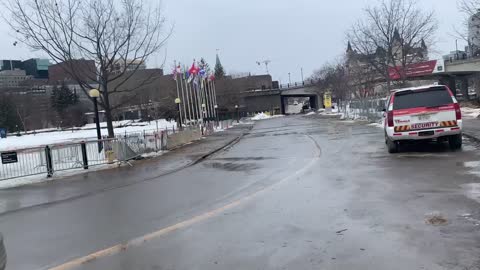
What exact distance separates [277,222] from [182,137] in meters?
23.6

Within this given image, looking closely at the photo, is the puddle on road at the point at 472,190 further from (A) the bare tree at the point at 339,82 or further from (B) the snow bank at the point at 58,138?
(A) the bare tree at the point at 339,82

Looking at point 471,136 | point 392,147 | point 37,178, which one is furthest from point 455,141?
point 37,178

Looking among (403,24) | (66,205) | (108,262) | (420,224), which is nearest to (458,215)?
(420,224)

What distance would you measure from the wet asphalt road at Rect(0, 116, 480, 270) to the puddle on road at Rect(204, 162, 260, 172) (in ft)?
5.23

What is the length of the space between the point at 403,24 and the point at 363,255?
3437cm

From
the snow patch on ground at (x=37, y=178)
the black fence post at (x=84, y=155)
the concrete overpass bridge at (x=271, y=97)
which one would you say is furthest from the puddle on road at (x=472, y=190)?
the concrete overpass bridge at (x=271, y=97)

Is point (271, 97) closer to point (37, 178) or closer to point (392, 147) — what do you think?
point (37, 178)

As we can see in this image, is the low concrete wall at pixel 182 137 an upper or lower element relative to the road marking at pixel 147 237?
upper

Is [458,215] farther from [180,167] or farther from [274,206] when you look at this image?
[180,167]

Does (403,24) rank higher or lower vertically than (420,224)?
higher

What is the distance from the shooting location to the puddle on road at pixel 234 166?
14531 millimetres

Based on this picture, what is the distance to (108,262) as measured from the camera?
5.75m

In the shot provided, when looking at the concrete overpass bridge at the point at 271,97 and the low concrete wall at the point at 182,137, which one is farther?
the concrete overpass bridge at the point at 271,97

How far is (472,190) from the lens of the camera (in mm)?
8359
